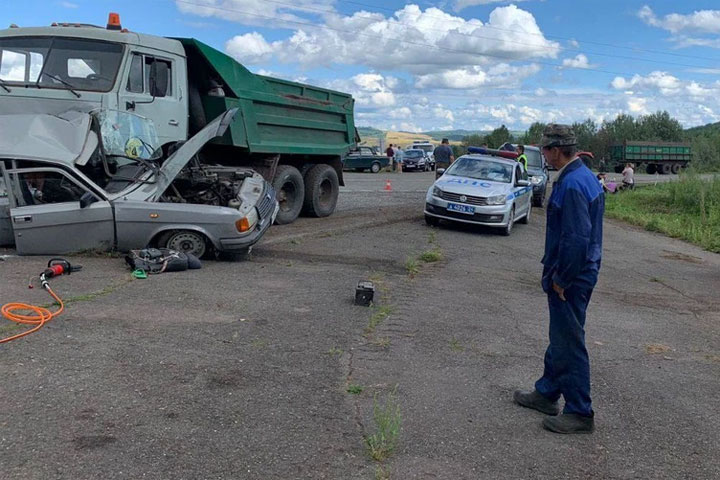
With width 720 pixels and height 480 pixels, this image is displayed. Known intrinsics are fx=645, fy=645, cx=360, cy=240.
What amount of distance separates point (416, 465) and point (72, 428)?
1.90 metres

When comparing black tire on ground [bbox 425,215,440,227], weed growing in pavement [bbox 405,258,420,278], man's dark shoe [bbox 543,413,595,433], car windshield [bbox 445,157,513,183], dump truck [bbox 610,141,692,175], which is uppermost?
dump truck [bbox 610,141,692,175]

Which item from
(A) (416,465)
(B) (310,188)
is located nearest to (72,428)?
(A) (416,465)

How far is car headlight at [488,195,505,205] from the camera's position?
12805 mm

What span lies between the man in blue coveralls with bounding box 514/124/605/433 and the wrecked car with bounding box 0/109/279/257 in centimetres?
506

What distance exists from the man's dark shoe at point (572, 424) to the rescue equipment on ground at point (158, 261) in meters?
4.97

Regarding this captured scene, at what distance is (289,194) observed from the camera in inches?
505

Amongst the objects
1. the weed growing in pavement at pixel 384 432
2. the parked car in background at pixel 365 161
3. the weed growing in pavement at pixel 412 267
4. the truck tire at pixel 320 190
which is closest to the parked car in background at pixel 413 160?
the parked car in background at pixel 365 161

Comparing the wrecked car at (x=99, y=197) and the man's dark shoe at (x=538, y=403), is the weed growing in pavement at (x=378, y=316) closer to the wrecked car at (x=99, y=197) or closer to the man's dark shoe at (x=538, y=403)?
the man's dark shoe at (x=538, y=403)

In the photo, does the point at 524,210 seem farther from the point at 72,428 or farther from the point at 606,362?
the point at 72,428

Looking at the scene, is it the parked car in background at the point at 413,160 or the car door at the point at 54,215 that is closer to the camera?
the car door at the point at 54,215

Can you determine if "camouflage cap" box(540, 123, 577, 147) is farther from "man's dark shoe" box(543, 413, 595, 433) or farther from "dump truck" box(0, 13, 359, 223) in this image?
"dump truck" box(0, 13, 359, 223)

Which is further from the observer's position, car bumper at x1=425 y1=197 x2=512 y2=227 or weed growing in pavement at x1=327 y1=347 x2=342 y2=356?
car bumper at x1=425 y1=197 x2=512 y2=227

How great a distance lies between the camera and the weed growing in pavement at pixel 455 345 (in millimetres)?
5504

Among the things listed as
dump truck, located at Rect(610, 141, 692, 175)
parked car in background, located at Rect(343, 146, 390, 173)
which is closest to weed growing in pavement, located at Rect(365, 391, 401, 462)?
parked car in background, located at Rect(343, 146, 390, 173)
